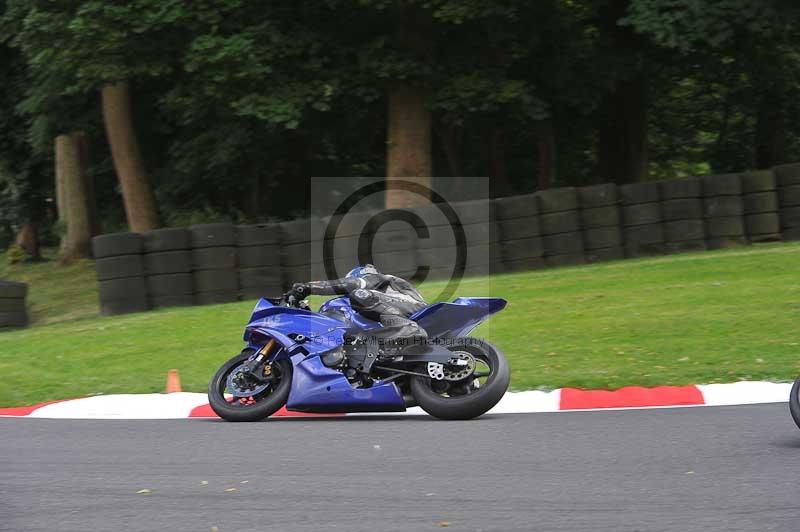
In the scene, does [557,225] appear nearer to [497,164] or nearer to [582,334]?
[582,334]

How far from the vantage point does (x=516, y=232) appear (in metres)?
17.8

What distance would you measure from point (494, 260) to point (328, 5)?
20.0 feet

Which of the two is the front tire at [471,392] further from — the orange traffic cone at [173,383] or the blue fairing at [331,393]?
the orange traffic cone at [173,383]

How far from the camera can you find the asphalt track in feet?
18.1

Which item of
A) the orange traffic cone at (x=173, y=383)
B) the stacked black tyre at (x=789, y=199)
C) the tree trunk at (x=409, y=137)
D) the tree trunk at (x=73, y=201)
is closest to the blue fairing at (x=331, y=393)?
the orange traffic cone at (x=173, y=383)

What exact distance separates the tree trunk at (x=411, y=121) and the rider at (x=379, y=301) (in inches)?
445

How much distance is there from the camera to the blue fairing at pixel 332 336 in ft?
28.1

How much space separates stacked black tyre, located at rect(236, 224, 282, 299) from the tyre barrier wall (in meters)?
0.02

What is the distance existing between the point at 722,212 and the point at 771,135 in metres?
8.66

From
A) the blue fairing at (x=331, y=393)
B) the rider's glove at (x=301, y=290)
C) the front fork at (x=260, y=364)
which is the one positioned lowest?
the blue fairing at (x=331, y=393)

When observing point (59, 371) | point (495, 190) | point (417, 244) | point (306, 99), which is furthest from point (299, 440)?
point (495, 190)

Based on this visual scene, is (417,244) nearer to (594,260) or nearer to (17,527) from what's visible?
(594,260)

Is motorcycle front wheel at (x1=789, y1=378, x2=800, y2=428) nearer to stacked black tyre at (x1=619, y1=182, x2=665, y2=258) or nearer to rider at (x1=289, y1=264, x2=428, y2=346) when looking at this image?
rider at (x1=289, y1=264, x2=428, y2=346)

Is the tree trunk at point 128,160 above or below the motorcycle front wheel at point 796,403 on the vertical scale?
above
